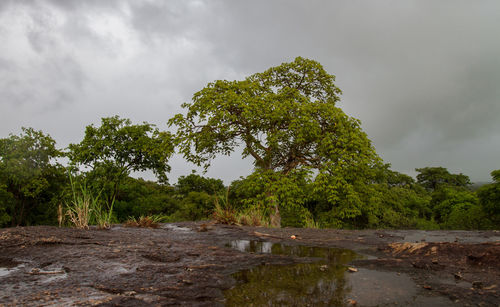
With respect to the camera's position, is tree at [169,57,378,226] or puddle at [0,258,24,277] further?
tree at [169,57,378,226]

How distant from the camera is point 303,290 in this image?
2.65 metres

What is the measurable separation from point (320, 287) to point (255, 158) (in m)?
12.5

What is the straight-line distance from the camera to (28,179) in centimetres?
1642

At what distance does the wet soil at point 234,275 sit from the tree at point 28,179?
14.0 m

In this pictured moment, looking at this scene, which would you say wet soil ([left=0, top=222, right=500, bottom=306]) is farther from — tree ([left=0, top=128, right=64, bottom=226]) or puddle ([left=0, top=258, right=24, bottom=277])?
tree ([left=0, top=128, right=64, bottom=226])

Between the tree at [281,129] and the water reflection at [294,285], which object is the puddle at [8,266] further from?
the tree at [281,129]

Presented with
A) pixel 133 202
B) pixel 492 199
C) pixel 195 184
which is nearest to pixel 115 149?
pixel 133 202

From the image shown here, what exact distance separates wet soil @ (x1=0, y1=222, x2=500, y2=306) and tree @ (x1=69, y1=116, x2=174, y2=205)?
35.4 feet

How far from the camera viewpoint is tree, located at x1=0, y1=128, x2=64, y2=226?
15.7 meters

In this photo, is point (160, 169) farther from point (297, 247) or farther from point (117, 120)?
point (297, 247)

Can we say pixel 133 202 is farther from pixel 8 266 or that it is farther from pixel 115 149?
pixel 8 266

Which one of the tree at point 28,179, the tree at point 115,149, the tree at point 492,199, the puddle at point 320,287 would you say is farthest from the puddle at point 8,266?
the tree at point 492,199

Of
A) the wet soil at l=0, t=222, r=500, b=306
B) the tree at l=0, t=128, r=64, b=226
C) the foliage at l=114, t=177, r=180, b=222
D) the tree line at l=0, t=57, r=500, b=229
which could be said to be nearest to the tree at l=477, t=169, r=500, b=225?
the tree line at l=0, t=57, r=500, b=229

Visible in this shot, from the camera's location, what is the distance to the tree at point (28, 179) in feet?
51.4
